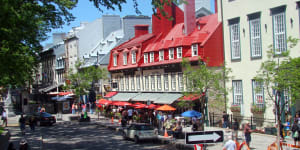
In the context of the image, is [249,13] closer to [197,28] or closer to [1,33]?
[197,28]

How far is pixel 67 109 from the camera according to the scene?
5556cm

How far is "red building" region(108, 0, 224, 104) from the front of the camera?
111 ft

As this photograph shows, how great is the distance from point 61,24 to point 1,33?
707 centimetres

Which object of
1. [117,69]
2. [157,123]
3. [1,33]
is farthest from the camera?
[117,69]

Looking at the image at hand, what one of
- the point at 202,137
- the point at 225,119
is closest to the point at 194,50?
the point at 225,119

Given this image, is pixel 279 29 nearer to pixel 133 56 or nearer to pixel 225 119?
pixel 225 119

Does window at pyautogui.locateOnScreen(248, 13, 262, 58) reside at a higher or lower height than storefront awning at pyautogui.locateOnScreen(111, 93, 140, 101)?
higher

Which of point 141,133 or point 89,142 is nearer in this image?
point 141,133

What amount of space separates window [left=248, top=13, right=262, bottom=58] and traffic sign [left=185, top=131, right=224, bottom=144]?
58.3 ft

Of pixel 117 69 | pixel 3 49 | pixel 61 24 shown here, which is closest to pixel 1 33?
pixel 3 49

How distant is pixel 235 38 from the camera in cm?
3030

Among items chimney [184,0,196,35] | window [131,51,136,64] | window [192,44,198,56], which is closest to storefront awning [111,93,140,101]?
window [131,51,136,64]

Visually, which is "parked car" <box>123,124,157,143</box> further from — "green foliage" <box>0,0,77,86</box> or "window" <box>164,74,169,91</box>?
"window" <box>164,74,169,91</box>

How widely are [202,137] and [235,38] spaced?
20613 millimetres
